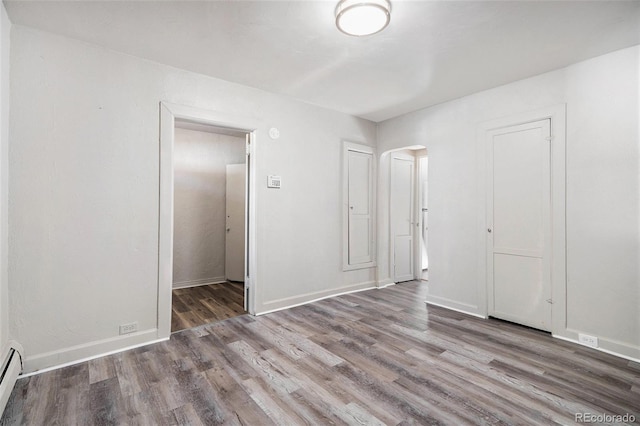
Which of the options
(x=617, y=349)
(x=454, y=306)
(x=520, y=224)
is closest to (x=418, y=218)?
(x=454, y=306)

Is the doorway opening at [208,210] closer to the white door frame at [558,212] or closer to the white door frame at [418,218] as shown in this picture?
the white door frame at [418,218]

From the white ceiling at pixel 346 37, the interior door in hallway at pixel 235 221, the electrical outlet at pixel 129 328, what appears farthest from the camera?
the interior door in hallway at pixel 235 221

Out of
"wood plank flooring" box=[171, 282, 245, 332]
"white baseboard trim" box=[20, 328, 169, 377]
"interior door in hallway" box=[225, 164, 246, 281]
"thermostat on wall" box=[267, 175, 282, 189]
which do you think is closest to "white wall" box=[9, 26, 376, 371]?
"white baseboard trim" box=[20, 328, 169, 377]

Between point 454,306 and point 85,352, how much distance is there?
392 centimetres

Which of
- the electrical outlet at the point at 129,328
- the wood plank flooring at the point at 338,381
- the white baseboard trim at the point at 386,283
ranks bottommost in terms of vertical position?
the wood plank flooring at the point at 338,381

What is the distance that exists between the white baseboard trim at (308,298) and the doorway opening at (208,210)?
1.14 metres

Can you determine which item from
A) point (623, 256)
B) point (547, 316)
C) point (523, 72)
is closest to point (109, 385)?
point (547, 316)

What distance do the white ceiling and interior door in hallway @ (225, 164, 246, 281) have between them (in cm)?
213

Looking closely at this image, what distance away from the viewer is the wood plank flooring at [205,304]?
3.44 metres

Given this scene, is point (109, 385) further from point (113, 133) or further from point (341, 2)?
point (341, 2)

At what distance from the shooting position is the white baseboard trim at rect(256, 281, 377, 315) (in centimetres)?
369

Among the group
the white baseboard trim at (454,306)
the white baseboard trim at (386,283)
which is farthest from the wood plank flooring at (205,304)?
the white baseboard trim at (454,306)

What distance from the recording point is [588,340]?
2766 millimetres

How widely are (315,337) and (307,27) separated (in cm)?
275
